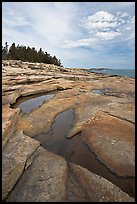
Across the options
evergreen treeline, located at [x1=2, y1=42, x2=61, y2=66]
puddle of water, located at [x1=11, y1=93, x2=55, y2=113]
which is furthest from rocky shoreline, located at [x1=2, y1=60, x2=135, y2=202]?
evergreen treeline, located at [x1=2, y1=42, x2=61, y2=66]

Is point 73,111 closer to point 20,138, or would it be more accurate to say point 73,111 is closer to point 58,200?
point 20,138

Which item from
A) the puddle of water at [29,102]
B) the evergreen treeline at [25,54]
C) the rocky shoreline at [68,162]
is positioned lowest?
the rocky shoreline at [68,162]

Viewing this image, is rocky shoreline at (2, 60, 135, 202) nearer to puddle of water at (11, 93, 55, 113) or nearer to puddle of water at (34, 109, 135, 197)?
puddle of water at (34, 109, 135, 197)

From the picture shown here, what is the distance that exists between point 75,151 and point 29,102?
10092mm

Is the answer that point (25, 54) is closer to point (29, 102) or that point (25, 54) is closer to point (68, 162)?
point (29, 102)

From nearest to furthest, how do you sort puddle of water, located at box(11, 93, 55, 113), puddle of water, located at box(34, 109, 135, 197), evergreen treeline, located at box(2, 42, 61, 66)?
puddle of water, located at box(34, 109, 135, 197) < puddle of water, located at box(11, 93, 55, 113) < evergreen treeline, located at box(2, 42, 61, 66)

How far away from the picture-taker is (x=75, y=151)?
8.00 meters

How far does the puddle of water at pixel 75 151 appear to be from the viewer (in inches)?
245

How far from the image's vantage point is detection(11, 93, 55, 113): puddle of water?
49.0 ft

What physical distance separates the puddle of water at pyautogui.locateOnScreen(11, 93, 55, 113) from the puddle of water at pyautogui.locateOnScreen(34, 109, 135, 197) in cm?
470

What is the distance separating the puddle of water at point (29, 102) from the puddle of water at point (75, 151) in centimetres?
470

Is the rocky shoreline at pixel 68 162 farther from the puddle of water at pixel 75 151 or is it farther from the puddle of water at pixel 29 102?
the puddle of water at pixel 29 102

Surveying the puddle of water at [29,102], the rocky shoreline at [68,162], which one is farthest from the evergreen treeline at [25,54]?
the rocky shoreline at [68,162]

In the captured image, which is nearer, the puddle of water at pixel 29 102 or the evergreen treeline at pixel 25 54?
the puddle of water at pixel 29 102
